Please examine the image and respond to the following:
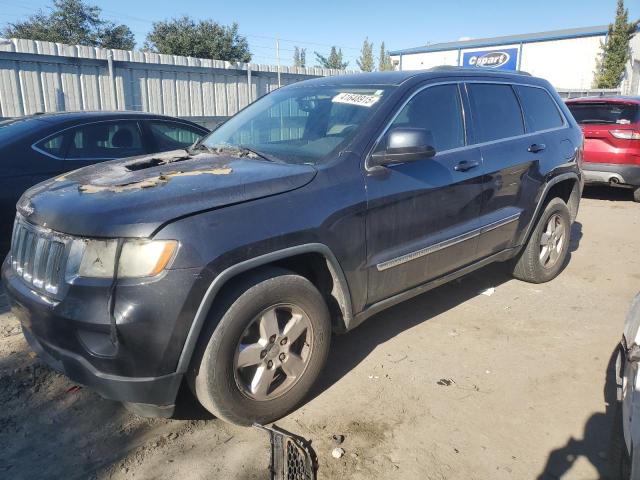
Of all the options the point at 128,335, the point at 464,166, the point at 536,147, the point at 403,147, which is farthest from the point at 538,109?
the point at 128,335

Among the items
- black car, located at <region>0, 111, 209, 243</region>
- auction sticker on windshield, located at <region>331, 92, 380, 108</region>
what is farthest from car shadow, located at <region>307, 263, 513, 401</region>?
black car, located at <region>0, 111, 209, 243</region>

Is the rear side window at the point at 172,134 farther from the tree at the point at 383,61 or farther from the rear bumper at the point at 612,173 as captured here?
the tree at the point at 383,61

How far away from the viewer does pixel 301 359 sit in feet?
9.37

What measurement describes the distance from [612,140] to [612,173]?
52 centimetres

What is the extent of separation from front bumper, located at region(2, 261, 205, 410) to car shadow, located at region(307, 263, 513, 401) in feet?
3.48

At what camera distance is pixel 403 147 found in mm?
3006

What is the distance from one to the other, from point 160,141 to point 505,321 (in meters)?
4.08

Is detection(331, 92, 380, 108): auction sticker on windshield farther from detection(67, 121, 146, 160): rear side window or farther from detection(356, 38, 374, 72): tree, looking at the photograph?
detection(356, 38, 374, 72): tree

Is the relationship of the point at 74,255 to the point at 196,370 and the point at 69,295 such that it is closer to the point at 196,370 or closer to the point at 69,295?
the point at 69,295

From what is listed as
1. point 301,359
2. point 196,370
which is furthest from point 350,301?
point 196,370

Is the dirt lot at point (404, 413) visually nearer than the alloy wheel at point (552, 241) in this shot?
Yes

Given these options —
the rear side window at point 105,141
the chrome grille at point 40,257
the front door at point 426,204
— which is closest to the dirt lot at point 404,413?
the front door at point 426,204

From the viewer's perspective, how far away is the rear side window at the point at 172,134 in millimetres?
5820

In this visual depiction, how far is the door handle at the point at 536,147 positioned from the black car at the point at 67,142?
368cm
